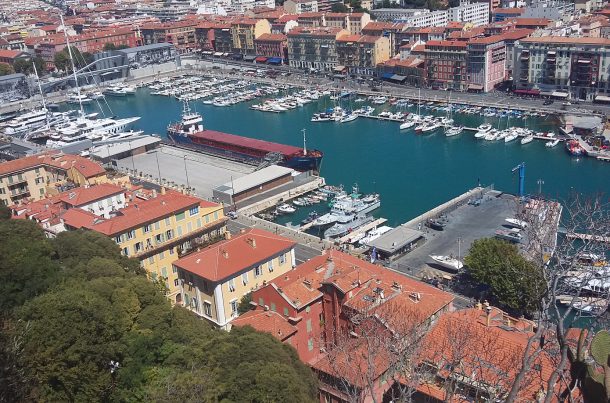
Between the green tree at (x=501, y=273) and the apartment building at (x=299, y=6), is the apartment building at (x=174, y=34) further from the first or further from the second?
the green tree at (x=501, y=273)

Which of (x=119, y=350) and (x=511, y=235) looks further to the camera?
(x=511, y=235)

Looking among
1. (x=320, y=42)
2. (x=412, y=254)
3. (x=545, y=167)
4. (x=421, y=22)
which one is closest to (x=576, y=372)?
(x=412, y=254)

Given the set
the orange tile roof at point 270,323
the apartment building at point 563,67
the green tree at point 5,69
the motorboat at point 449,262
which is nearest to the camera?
the orange tile roof at point 270,323

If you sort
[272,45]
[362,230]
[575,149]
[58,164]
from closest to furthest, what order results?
[362,230] → [58,164] → [575,149] → [272,45]

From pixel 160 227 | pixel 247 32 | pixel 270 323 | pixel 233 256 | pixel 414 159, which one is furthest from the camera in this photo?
pixel 247 32

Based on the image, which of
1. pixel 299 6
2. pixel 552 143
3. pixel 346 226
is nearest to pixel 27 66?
pixel 299 6

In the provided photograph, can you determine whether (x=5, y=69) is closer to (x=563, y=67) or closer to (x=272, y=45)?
(x=272, y=45)

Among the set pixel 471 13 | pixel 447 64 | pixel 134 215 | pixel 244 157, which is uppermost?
pixel 471 13

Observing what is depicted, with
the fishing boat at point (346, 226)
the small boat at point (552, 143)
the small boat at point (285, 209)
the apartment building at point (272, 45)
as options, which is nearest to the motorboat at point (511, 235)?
the fishing boat at point (346, 226)
